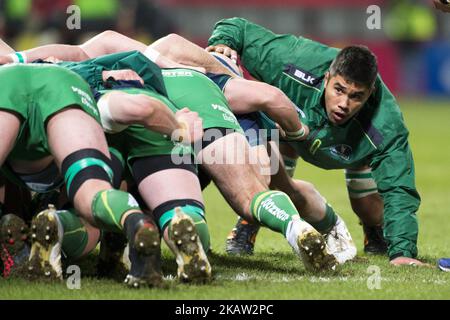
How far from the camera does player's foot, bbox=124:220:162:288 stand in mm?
4629

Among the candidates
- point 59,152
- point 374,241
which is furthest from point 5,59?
point 374,241

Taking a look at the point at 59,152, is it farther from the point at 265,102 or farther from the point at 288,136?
the point at 288,136

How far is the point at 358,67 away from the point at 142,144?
1.57 m

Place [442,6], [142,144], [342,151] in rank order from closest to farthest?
[142,144] < [442,6] < [342,151]

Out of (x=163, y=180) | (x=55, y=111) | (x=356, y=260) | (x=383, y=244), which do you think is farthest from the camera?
(x=383, y=244)

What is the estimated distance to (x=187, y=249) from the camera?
4.88 metres

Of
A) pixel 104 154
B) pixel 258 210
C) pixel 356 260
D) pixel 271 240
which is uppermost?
pixel 104 154

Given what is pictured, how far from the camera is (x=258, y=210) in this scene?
5.62 metres

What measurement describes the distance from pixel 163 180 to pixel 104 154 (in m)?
0.47

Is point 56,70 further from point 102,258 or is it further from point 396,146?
point 396,146

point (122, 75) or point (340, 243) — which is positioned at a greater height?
point (122, 75)

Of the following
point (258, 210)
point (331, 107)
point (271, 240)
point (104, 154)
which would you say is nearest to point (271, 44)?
point (331, 107)

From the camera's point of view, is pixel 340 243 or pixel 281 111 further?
pixel 340 243

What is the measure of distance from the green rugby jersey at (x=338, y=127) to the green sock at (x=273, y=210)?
1003 millimetres
